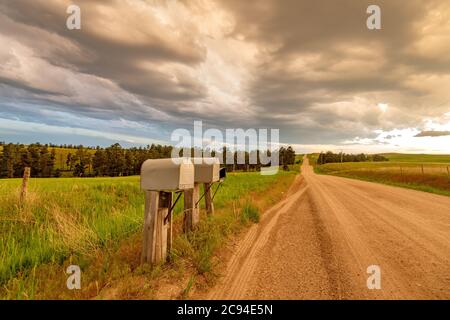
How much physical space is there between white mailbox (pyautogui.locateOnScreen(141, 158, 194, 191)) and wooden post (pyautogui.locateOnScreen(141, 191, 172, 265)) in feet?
0.48

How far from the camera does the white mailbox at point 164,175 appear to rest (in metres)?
3.71

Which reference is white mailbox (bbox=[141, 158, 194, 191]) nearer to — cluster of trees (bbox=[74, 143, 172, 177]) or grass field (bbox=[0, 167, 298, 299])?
grass field (bbox=[0, 167, 298, 299])

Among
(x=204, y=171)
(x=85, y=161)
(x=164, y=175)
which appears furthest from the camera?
(x=85, y=161)

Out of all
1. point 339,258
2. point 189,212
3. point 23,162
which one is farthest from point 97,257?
point 23,162

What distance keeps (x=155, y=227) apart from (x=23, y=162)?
105m

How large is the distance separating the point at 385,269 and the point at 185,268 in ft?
10.8

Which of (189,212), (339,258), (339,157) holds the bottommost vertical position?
(339,258)

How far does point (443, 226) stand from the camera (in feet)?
23.3

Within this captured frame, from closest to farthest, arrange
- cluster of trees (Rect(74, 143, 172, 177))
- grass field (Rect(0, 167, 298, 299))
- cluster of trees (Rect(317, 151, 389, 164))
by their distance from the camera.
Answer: grass field (Rect(0, 167, 298, 299))
cluster of trees (Rect(74, 143, 172, 177))
cluster of trees (Rect(317, 151, 389, 164))

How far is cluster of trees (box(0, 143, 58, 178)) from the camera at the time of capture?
81312 millimetres

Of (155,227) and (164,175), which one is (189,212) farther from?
(164,175)

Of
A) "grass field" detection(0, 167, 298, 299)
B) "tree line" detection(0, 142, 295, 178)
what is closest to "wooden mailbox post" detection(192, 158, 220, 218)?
"grass field" detection(0, 167, 298, 299)

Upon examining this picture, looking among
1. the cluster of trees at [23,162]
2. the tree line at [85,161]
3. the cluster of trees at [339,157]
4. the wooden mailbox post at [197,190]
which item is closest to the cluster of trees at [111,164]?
the tree line at [85,161]

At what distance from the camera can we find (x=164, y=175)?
3.76 meters
